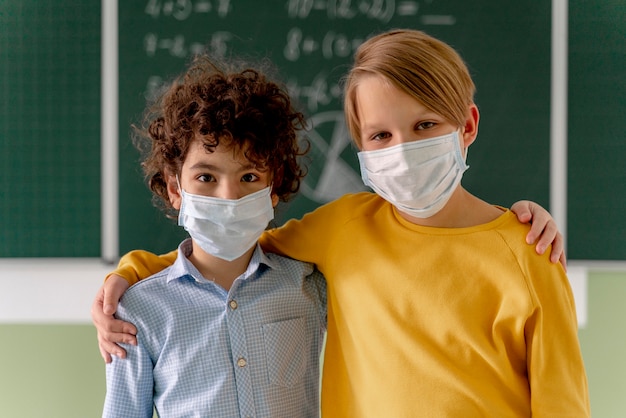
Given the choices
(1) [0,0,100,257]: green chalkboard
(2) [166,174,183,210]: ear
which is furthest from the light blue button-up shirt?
(1) [0,0,100,257]: green chalkboard

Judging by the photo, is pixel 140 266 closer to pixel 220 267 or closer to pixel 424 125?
pixel 220 267

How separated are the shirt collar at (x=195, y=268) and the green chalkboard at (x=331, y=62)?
0.58m

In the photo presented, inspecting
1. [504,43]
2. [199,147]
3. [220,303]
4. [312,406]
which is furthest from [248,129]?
[504,43]

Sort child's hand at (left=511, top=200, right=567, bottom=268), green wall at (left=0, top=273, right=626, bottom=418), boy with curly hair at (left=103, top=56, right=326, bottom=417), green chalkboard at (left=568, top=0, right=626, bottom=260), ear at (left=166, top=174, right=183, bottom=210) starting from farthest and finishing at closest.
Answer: green wall at (left=0, top=273, right=626, bottom=418)
green chalkboard at (left=568, top=0, right=626, bottom=260)
ear at (left=166, top=174, right=183, bottom=210)
boy with curly hair at (left=103, top=56, right=326, bottom=417)
child's hand at (left=511, top=200, right=567, bottom=268)

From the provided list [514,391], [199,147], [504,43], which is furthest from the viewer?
[504,43]

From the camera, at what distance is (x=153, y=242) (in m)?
1.87

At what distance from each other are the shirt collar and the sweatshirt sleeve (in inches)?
3.1

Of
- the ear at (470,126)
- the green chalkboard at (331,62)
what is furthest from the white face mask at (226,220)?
the green chalkboard at (331,62)

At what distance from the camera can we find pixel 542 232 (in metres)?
1.08

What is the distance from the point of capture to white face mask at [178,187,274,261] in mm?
1153

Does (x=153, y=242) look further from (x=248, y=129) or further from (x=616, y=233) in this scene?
(x=616, y=233)

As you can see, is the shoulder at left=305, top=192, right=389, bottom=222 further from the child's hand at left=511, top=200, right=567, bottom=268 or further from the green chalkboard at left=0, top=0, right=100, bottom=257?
the green chalkboard at left=0, top=0, right=100, bottom=257

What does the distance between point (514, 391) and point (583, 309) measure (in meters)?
0.86

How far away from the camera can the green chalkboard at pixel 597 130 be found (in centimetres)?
177
